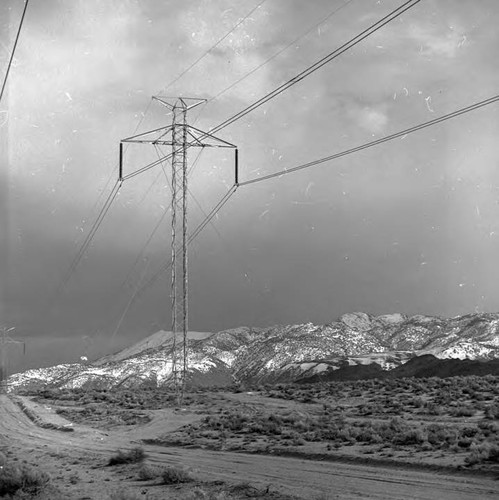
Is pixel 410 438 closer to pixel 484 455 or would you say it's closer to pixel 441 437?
pixel 441 437

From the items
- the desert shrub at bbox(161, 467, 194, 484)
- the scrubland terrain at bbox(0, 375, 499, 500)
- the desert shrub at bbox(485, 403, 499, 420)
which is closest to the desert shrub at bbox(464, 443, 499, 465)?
the scrubland terrain at bbox(0, 375, 499, 500)

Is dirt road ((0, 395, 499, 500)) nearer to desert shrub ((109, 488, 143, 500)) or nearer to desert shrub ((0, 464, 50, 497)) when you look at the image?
desert shrub ((109, 488, 143, 500))

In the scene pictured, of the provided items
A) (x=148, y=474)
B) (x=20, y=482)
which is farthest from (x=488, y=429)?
(x=20, y=482)

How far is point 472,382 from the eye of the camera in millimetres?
66438

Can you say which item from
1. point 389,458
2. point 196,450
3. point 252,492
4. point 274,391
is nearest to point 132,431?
point 196,450

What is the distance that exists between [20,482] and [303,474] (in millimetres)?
10256

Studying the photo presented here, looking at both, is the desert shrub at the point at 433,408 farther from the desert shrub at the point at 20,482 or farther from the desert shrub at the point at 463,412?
the desert shrub at the point at 20,482

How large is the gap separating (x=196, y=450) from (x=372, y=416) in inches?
701

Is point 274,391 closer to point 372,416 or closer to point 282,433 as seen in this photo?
point 372,416

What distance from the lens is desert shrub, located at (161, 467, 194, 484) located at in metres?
23.5

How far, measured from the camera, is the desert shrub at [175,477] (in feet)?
77.2

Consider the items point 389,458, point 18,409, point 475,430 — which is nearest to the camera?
point 389,458

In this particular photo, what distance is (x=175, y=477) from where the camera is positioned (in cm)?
2358

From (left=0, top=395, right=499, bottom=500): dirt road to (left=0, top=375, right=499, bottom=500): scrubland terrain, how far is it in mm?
52
